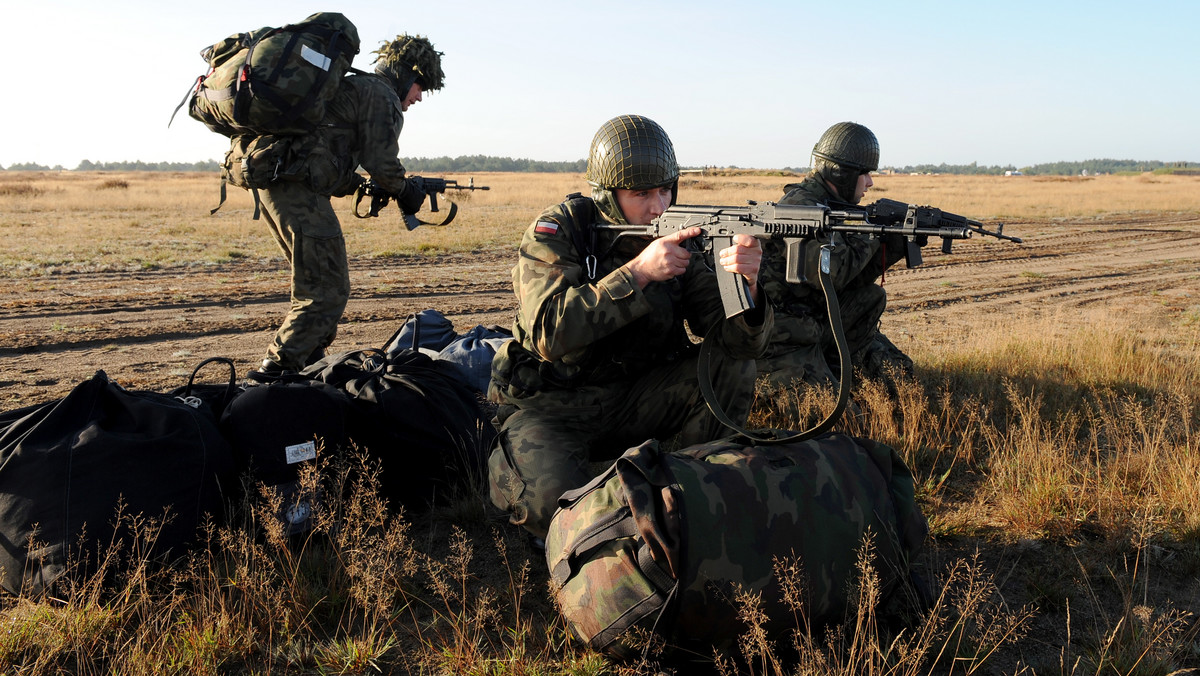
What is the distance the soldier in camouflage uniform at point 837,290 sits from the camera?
18.1 feet

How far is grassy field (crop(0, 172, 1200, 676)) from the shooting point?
2.71 m

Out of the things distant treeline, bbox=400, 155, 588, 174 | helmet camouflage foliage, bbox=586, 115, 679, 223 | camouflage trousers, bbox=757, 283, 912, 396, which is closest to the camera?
helmet camouflage foliage, bbox=586, 115, 679, 223

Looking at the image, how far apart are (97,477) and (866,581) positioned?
270 centimetres

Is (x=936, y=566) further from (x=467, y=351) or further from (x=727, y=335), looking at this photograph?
(x=467, y=351)

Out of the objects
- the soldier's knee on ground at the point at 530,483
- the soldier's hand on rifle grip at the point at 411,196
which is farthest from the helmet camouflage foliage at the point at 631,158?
the soldier's hand on rifle grip at the point at 411,196

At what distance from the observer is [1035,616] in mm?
3154

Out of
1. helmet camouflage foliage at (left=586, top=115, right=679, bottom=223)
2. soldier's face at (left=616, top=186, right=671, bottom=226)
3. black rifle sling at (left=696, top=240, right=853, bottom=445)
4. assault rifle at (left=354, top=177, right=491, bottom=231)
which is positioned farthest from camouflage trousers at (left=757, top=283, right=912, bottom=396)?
assault rifle at (left=354, top=177, right=491, bottom=231)

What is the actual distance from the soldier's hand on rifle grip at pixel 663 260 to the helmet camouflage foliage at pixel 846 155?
9.72 ft

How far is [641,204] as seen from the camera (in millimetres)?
3807

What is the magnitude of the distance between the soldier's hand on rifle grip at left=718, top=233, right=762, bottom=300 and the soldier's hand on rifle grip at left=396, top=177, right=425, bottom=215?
357 cm

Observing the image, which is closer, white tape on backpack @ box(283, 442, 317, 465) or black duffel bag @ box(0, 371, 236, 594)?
black duffel bag @ box(0, 371, 236, 594)

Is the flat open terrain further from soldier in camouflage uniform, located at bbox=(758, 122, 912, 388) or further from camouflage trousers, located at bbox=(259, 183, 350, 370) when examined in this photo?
soldier in camouflage uniform, located at bbox=(758, 122, 912, 388)

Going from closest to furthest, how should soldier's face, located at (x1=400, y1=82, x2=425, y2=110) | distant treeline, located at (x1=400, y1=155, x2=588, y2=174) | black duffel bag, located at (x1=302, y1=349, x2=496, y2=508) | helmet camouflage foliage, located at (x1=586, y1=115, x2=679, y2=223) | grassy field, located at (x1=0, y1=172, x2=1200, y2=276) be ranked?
helmet camouflage foliage, located at (x1=586, y1=115, x2=679, y2=223), black duffel bag, located at (x1=302, y1=349, x2=496, y2=508), soldier's face, located at (x1=400, y1=82, x2=425, y2=110), grassy field, located at (x1=0, y1=172, x2=1200, y2=276), distant treeline, located at (x1=400, y1=155, x2=588, y2=174)

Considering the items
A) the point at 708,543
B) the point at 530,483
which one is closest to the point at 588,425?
the point at 530,483
